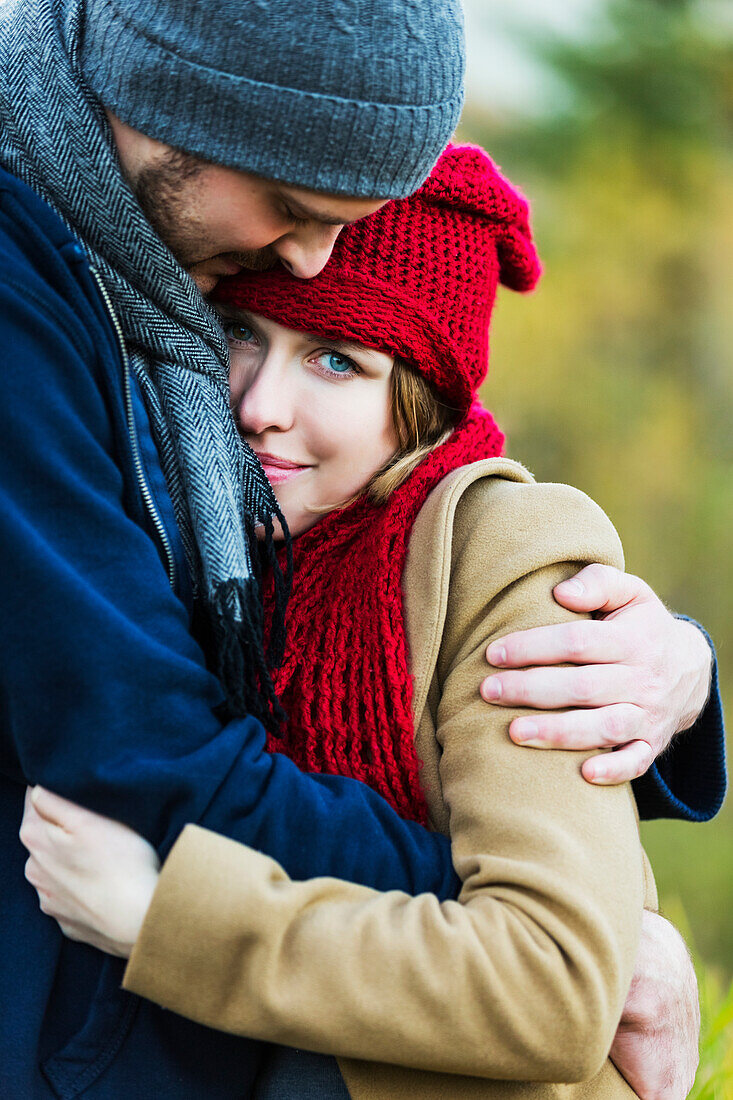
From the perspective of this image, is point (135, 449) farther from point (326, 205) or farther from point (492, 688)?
point (492, 688)

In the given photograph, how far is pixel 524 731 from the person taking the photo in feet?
4.73

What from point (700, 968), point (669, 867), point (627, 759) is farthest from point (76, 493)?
point (669, 867)

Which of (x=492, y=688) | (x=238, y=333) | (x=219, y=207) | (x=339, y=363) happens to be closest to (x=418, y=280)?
(x=339, y=363)

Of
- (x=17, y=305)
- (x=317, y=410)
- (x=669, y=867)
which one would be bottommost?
(x=669, y=867)

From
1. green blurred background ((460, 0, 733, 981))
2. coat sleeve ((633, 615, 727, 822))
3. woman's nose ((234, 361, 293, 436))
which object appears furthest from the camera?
green blurred background ((460, 0, 733, 981))

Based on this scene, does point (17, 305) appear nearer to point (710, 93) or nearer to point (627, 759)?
point (627, 759)

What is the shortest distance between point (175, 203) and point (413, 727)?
797 mm

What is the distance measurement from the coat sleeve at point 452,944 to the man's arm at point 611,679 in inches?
2.5

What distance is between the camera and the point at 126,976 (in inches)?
48.2

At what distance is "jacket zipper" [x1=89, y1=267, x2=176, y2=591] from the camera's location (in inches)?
53.3

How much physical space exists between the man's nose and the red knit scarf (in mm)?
380

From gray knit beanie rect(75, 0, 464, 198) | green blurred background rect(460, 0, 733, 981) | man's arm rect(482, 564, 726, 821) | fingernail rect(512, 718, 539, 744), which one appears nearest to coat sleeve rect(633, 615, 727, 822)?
man's arm rect(482, 564, 726, 821)

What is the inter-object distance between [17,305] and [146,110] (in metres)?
0.31

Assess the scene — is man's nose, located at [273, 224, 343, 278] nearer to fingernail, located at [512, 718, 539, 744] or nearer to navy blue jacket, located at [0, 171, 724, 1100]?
navy blue jacket, located at [0, 171, 724, 1100]
